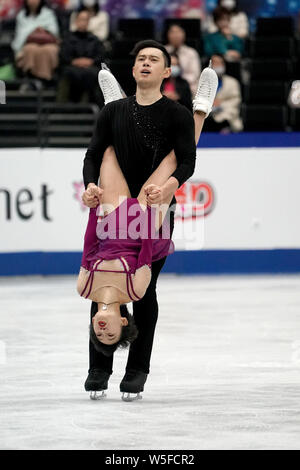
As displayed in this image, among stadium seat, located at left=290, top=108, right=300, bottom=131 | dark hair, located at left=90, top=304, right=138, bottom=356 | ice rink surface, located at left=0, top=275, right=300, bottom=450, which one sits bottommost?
ice rink surface, located at left=0, top=275, right=300, bottom=450

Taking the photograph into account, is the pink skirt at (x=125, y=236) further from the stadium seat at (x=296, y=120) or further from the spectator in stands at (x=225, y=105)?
the stadium seat at (x=296, y=120)

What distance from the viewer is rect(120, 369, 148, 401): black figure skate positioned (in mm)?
5957

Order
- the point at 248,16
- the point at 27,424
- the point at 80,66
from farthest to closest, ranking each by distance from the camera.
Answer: the point at 248,16
the point at 80,66
the point at 27,424

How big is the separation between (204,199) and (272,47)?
331 centimetres

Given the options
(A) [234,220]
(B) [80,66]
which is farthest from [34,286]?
(B) [80,66]

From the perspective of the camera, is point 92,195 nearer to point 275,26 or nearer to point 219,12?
point 219,12

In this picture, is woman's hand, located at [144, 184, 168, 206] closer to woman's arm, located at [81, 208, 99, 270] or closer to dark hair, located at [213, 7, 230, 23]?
woman's arm, located at [81, 208, 99, 270]

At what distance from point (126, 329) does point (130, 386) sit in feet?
1.46

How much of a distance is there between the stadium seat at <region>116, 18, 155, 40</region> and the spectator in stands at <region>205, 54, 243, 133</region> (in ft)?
4.52

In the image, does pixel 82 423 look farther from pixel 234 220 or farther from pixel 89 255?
pixel 234 220

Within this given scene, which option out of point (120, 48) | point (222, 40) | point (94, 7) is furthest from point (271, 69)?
point (94, 7)

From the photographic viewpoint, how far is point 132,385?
5961 millimetres

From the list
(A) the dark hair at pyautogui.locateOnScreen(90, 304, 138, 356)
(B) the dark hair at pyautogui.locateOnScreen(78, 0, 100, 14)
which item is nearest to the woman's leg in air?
(A) the dark hair at pyautogui.locateOnScreen(90, 304, 138, 356)

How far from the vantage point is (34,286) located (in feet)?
36.8
